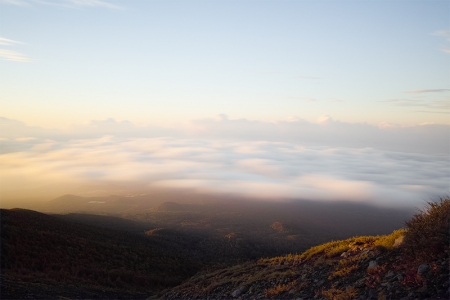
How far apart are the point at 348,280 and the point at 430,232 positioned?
2.35m

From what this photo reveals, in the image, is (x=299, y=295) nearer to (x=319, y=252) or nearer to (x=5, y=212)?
(x=319, y=252)

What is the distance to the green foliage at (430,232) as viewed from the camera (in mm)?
7641

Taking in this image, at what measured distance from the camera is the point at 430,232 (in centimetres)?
805

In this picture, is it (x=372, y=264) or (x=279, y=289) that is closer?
(x=372, y=264)

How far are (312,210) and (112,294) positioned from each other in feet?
328

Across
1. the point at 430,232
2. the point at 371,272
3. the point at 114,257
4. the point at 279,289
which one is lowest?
the point at 114,257

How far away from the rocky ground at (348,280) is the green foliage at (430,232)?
0.22 m

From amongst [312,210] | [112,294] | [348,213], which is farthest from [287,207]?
[112,294]

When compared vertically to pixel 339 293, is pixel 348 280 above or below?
above

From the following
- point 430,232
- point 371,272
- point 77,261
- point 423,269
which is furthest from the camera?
point 77,261

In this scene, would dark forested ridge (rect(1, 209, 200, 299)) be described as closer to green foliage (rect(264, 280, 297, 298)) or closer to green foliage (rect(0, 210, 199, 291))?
green foliage (rect(0, 210, 199, 291))

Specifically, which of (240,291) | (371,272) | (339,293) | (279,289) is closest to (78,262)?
(240,291)

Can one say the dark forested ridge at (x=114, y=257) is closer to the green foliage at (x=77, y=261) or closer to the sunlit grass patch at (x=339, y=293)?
the green foliage at (x=77, y=261)

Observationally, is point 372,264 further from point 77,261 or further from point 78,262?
point 77,261
